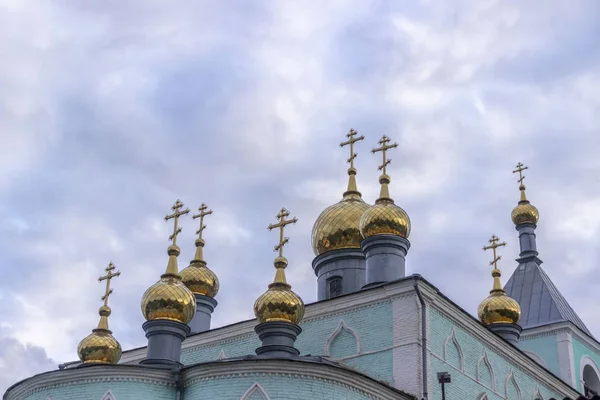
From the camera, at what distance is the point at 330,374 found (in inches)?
530

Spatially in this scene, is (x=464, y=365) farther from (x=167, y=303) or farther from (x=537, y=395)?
(x=167, y=303)

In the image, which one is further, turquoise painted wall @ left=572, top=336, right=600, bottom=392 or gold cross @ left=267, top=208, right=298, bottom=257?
turquoise painted wall @ left=572, top=336, right=600, bottom=392

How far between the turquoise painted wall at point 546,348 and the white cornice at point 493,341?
2189mm

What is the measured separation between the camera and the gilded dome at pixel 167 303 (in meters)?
15.8

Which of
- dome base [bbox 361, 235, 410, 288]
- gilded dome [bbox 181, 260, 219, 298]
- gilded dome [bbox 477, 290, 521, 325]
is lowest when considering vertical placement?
dome base [bbox 361, 235, 410, 288]

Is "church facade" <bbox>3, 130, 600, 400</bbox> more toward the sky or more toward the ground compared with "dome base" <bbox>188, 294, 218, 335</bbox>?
more toward the ground

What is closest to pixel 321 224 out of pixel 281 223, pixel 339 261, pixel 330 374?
pixel 339 261

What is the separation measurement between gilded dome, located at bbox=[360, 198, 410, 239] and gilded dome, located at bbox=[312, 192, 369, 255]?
1178mm

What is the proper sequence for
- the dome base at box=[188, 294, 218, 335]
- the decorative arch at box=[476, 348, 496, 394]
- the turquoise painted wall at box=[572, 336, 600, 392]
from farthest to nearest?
the turquoise painted wall at box=[572, 336, 600, 392], the dome base at box=[188, 294, 218, 335], the decorative arch at box=[476, 348, 496, 394]

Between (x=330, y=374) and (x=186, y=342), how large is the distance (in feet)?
18.6

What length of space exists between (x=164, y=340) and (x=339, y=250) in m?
4.76

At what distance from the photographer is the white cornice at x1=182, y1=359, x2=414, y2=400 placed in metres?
13.4

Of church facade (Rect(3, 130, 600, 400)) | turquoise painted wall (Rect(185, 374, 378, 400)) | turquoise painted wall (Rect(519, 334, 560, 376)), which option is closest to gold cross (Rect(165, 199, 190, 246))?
church facade (Rect(3, 130, 600, 400))

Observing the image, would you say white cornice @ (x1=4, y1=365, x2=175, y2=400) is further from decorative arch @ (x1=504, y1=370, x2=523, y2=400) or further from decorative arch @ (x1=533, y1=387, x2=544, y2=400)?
decorative arch @ (x1=533, y1=387, x2=544, y2=400)
